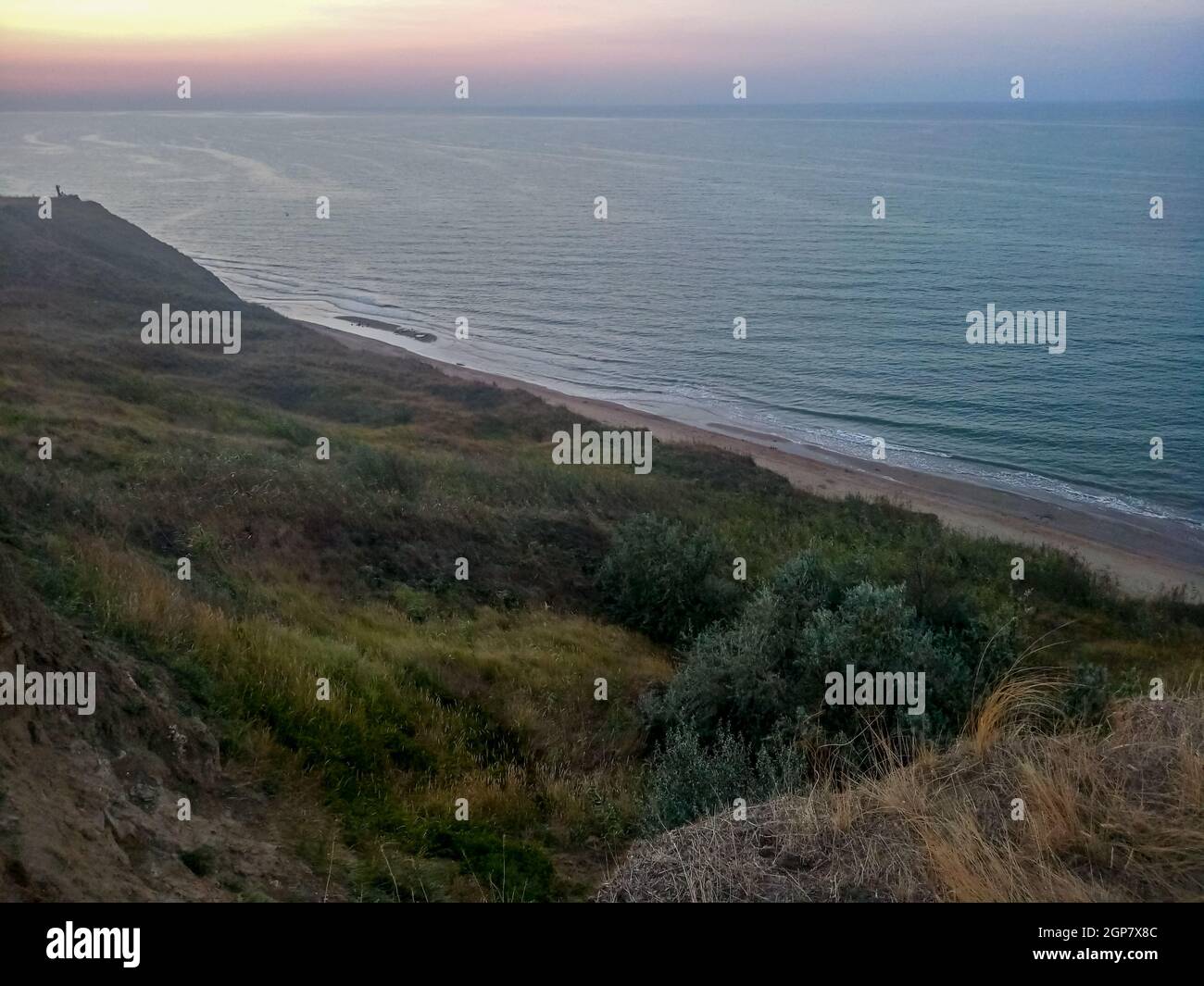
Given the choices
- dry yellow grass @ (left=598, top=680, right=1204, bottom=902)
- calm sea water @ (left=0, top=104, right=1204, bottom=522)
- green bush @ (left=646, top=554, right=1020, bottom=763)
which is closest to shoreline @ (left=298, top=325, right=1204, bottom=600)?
calm sea water @ (left=0, top=104, right=1204, bottom=522)

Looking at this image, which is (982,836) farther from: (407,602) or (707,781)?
(407,602)

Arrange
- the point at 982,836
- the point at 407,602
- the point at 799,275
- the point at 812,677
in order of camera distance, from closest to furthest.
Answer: the point at 982,836 → the point at 812,677 → the point at 407,602 → the point at 799,275

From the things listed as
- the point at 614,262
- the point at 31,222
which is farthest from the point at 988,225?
the point at 31,222

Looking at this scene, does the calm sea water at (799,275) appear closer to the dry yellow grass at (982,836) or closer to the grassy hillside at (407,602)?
the grassy hillside at (407,602)

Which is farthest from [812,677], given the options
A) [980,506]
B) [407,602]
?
[980,506]

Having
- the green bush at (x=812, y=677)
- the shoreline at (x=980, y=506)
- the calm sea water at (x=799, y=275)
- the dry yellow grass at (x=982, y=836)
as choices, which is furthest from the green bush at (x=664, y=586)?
the calm sea water at (x=799, y=275)

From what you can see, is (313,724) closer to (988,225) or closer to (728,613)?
(728,613)

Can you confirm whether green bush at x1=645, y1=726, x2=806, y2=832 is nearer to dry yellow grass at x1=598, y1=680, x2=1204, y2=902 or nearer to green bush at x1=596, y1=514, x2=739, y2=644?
dry yellow grass at x1=598, y1=680, x2=1204, y2=902

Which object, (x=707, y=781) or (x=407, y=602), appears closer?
(x=707, y=781)
